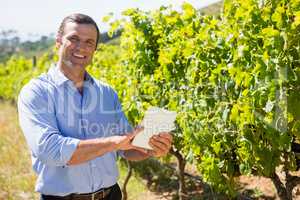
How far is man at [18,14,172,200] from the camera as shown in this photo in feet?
6.48

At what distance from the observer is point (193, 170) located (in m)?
7.05

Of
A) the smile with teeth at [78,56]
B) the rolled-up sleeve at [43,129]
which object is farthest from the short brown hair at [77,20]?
the rolled-up sleeve at [43,129]

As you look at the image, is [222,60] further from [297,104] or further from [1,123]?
[1,123]

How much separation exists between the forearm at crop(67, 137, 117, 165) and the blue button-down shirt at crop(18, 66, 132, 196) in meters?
0.03

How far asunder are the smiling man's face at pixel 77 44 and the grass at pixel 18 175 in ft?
13.4

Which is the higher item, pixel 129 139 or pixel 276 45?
pixel 276 45

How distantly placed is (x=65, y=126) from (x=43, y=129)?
0.24m

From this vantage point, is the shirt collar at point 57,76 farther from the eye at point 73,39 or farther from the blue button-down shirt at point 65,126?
the eye at point 73,39

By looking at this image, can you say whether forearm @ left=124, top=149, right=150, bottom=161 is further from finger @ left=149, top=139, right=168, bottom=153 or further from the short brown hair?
the short brown hair

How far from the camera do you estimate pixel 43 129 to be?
6.58 ft

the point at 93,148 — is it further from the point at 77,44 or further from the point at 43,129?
the point at 77,44

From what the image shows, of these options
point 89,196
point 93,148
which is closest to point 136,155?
point 89,196

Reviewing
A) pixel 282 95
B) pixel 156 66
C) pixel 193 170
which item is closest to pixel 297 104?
pixel 282 95

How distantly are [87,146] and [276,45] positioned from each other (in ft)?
4.24
